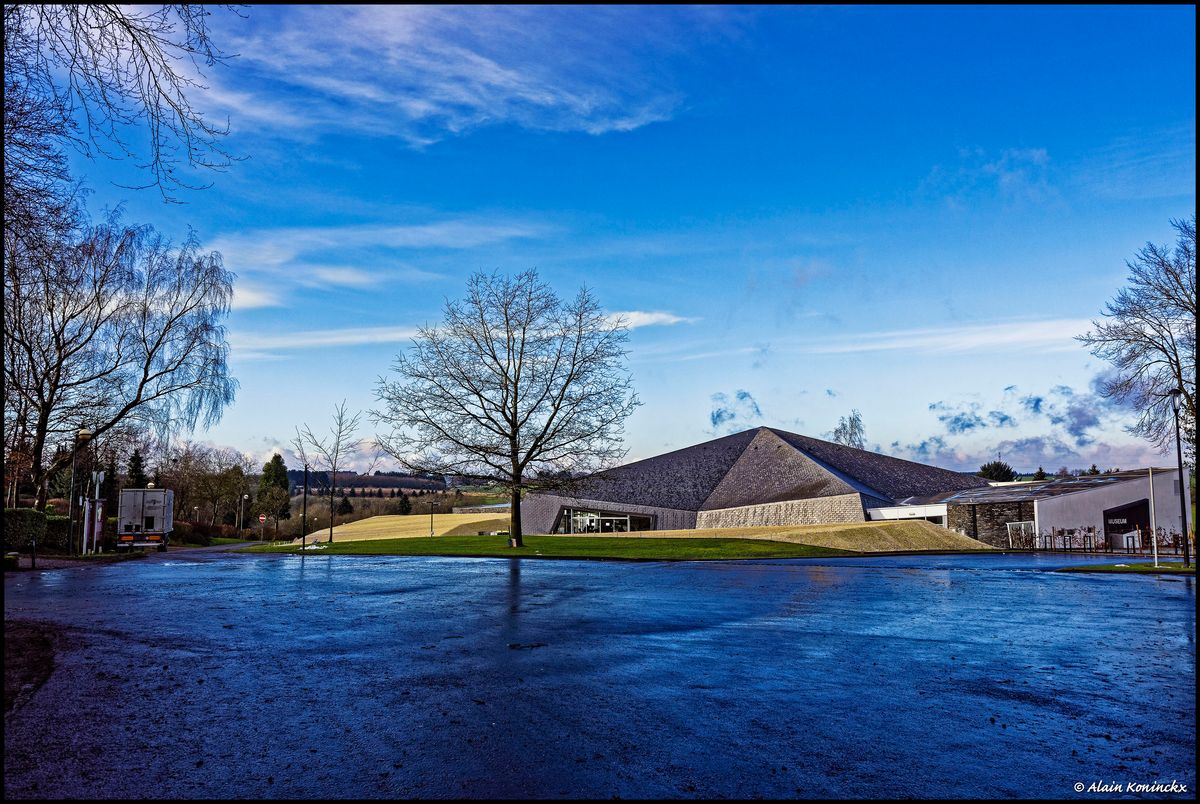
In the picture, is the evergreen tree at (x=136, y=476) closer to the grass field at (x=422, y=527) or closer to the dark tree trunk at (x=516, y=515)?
the grass field at (x=422, y=527)

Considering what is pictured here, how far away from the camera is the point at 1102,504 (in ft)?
163

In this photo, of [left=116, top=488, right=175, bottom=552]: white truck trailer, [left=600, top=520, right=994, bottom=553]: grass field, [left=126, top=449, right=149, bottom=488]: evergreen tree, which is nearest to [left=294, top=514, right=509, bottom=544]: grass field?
[left=126, top=449, right=149, bottom=488]: evergreen tree

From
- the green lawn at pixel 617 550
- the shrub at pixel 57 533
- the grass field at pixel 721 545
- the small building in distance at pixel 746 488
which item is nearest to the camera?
the green lawn at pixel 617 550

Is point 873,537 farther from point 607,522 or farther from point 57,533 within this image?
point 57,533

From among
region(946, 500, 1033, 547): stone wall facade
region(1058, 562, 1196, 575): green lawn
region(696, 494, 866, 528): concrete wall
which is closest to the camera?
region(1058, 562, 1196, 575): green lawn

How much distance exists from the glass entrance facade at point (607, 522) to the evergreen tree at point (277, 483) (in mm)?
43977

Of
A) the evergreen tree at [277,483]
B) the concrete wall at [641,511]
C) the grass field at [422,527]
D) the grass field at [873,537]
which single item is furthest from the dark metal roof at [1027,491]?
the evergreen tree at [277,483]

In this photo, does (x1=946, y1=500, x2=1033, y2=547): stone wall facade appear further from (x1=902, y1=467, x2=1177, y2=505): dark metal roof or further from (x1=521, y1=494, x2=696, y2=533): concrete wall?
(x1=521, y1=494, x2=696, y2=533): concrete wall

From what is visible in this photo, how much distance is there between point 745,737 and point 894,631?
6.18 metres

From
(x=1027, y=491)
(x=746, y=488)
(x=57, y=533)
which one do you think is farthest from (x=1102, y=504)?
(x=57, y=533)

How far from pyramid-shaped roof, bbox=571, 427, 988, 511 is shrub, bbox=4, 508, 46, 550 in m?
33.0

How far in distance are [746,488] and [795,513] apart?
6.50m

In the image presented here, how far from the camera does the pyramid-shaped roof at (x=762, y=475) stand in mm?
57875

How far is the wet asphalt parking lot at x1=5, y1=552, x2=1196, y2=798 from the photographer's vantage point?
521 centimetres
